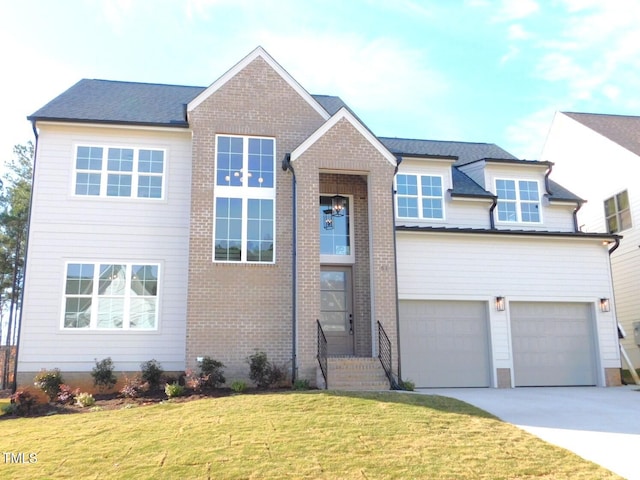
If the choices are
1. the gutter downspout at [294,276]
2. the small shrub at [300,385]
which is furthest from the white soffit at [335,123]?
the small shrub at [300,385]

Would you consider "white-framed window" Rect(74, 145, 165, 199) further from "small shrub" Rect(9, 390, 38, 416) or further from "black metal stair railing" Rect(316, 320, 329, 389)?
"black metal stair railing" Rect(316, 320, 329, 389)

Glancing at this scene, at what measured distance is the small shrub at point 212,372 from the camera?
1262cm

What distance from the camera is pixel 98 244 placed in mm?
14547

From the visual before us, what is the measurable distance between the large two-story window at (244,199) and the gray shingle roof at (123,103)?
1692 mm

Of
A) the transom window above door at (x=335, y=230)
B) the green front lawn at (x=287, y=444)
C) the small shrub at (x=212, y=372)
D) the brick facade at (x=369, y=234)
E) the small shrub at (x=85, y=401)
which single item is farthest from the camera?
the transom window above door at (x=335, y=230)

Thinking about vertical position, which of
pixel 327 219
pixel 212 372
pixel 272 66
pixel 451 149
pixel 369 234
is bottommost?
pixel 212 372

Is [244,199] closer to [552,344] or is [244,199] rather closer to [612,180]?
[552,344]

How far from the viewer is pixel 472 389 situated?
15.1 metres

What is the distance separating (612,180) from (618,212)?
125cm

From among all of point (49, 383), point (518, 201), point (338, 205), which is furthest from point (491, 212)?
point (49, 383)

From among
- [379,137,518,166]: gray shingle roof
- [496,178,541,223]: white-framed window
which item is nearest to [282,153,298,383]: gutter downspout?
[379,137,518,166]: gray shingle roof

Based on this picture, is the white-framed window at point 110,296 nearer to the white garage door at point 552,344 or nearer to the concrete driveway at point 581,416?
the concrete driveway at point 581,416

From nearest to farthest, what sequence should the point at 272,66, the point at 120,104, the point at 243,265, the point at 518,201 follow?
the point at 243,265, the point at 272,66, the point at 120,104, the point at 518,201

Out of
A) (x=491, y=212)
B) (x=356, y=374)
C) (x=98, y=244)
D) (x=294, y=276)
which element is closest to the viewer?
(x=356, y=374)
